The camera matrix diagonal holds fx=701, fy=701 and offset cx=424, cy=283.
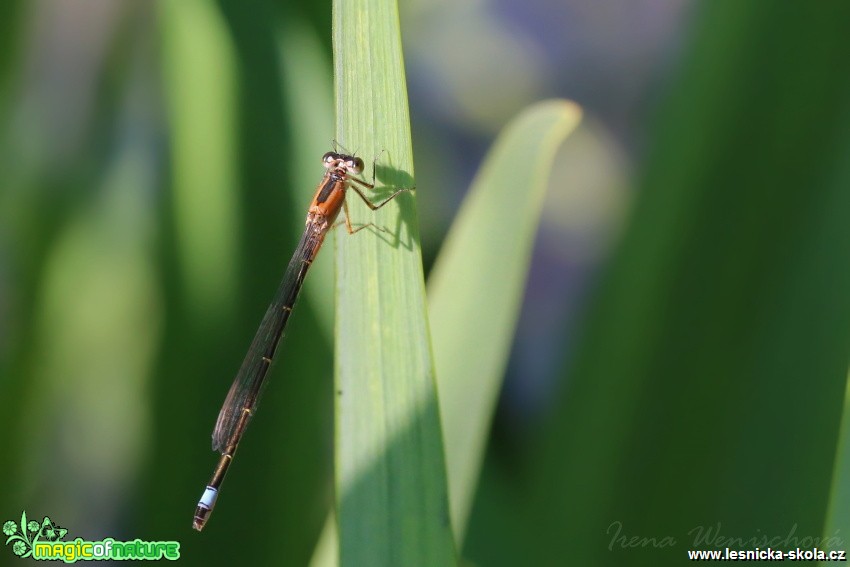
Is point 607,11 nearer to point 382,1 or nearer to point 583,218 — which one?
point 583,218

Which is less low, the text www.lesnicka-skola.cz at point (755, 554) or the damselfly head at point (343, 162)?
the damselfly head at point (343, 162)

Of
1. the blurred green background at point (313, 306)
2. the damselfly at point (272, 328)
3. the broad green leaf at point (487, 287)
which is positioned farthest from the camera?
the damselfly at point (272, 328)

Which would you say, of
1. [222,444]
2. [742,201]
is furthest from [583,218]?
[222,444]

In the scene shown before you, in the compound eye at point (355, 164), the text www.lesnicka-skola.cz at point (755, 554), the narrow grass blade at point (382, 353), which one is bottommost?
the text www.lesnicka-skola.cz at point (755, 554)

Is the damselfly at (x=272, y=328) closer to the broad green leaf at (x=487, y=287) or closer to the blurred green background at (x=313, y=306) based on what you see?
the blurred green background at (x=313, y=306)

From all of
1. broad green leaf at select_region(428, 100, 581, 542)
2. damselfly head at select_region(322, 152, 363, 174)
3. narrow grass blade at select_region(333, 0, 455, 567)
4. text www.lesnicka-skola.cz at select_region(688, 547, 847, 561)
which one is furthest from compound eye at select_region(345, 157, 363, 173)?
text www.lesnicka-skola.cz at select_region(688, 547, 847, 561)

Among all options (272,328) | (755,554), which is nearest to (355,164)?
(272,328)

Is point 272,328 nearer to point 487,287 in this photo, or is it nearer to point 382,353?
point 487,287

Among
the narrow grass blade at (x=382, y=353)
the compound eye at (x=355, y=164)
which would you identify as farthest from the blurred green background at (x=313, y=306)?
the narrow grass blade at (x=382, y=353)

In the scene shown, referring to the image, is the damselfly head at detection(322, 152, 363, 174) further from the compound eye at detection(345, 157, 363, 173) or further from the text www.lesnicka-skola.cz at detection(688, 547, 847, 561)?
the text www.lesnicka-skola.cz at detection(688, 547, 847, 561)
